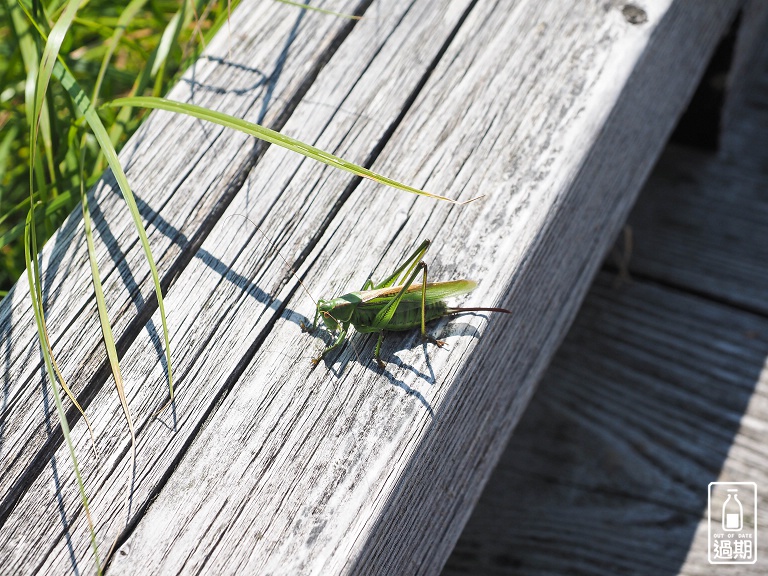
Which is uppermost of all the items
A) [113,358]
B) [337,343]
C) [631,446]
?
[631,446]

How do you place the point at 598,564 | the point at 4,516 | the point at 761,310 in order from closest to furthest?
the point at 4,516
the point at 598,564
the point at 761,310

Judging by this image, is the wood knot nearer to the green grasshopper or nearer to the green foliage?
the green grasshopper

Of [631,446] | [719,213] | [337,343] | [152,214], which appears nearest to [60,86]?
[152,214]

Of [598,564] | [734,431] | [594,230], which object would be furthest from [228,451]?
[734,431]

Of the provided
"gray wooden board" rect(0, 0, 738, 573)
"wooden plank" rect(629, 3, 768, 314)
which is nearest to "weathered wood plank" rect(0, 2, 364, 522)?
"gray wooden board" rect(0, 0, 738, 573)

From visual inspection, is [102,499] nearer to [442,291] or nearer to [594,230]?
[442,291]

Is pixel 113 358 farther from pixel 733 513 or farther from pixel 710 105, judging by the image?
pixel 710 105

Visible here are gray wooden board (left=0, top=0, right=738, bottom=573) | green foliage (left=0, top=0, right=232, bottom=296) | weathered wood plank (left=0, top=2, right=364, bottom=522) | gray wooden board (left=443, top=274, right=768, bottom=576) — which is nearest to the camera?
gray wooden board (left=0, top=0, right=738, bottom=573)
